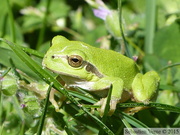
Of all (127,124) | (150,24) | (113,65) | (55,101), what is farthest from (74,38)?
(127,124)

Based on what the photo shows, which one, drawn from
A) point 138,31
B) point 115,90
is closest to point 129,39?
point 138,31

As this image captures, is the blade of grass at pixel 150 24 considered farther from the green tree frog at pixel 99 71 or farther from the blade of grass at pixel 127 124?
the blade of grass at pixel 127 124

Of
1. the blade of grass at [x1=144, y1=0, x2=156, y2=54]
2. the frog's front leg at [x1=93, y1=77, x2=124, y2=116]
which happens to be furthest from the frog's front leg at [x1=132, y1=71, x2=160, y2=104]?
the blade of grass at [x1=144, y1=0, x2=156, y2=54]

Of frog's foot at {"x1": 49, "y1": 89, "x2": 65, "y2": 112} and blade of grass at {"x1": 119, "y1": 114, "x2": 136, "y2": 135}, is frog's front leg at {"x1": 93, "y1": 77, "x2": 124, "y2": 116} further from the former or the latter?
frog's foot at {"x1": 49, "y1": 89, "x2": 65, "y2": 112}

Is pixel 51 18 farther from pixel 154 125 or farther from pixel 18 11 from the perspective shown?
pixel 154 125

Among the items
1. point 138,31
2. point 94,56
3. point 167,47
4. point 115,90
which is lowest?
point 115,90

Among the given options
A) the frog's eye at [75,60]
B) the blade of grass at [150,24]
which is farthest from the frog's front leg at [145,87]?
the blade of grass at [150,24]
